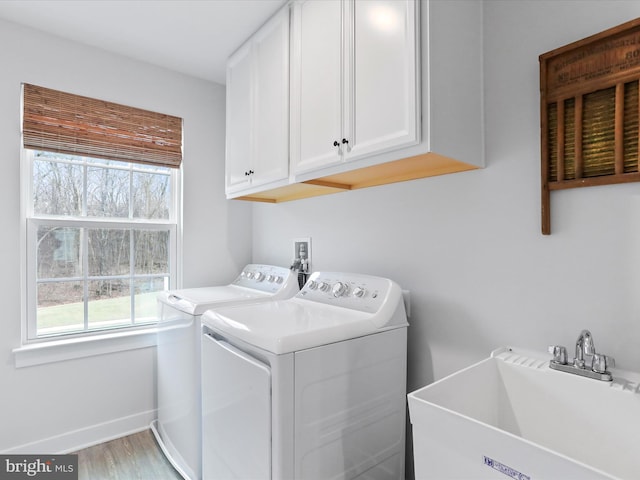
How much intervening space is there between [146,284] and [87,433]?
37.9 inches

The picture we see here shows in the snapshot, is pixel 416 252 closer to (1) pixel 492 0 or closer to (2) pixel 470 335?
(2) pixel 470 335

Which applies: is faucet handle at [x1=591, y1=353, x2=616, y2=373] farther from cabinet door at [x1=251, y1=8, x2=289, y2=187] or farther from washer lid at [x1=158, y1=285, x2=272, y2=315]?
washer lid at [x1=158, y1=285, x2=272, y2=315]

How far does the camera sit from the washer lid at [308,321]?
1.19 m

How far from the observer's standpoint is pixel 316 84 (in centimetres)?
158

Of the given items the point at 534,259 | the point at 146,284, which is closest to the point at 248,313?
the point at 534,259

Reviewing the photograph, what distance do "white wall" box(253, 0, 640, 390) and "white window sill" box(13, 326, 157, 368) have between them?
167 cm

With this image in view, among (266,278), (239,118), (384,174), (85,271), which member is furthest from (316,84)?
(85,271)

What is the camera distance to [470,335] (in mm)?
1423

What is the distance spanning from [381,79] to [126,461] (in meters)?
2.44

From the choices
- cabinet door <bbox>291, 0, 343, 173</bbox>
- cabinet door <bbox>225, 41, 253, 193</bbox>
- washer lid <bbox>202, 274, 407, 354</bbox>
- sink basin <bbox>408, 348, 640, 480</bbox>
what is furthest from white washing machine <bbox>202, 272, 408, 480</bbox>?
cabinet door <bbox>225, 41, 253, 193</bbox>

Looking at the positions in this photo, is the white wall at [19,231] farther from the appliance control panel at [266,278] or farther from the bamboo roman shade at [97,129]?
the appliance control panel at [266,278]

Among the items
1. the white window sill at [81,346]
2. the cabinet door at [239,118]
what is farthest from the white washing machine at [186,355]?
the cabinet door at [239,118]

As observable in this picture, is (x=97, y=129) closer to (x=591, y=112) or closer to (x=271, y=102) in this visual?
(x=271, y=102)

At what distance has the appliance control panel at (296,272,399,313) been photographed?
4.99ft
